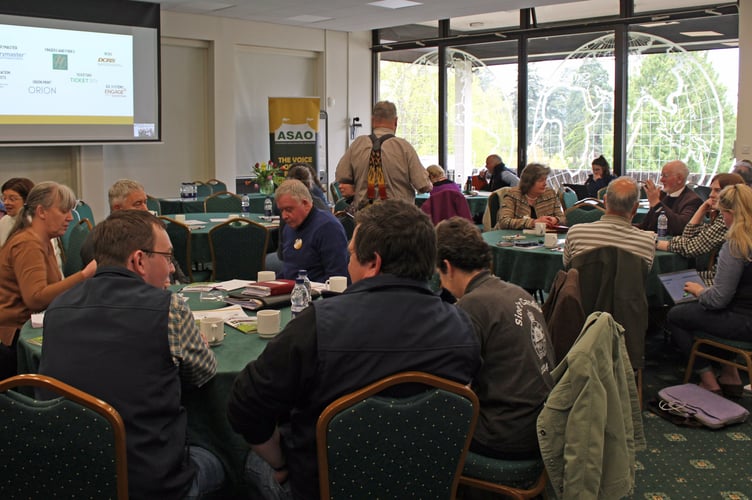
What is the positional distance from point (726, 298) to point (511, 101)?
7.99 meters

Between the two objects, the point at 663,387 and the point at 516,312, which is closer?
the point at 516,312

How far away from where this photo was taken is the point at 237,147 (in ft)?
39.3

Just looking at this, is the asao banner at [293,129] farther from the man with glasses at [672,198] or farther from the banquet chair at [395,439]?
the banquet chair at [395,439]

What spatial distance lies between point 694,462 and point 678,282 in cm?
129

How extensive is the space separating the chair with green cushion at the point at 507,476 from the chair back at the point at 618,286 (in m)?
1.72

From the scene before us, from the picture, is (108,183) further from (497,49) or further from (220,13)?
(497,49)

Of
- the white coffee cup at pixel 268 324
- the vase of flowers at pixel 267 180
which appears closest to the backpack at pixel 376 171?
the vase of flowers at pixel 267 180

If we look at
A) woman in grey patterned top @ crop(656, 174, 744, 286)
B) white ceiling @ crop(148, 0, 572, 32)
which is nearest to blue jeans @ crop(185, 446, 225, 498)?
woman in grey patterned top @ crop(656, 174, 744, 286)

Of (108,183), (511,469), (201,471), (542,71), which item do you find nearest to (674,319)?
(511,469)

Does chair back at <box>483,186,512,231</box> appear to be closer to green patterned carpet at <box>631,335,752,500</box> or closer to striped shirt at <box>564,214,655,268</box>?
striped shirt at <box>564,214,655,268</box>

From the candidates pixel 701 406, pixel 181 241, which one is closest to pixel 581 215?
pixel 701 406

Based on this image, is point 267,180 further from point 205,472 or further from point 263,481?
point 263,481

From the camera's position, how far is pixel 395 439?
184cm

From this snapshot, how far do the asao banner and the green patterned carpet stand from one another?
8.12 m
